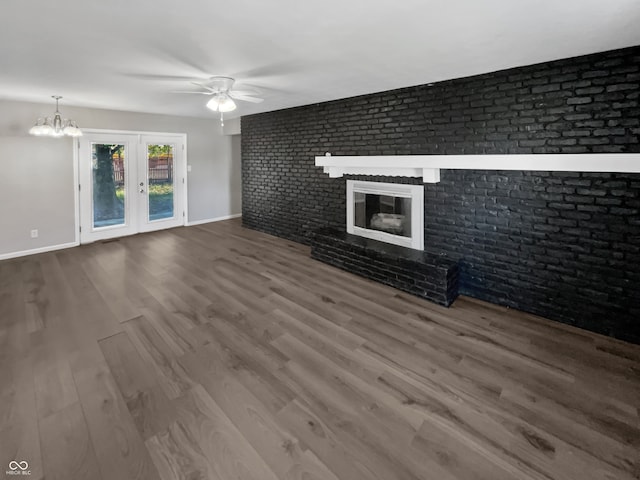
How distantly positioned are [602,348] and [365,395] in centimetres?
211

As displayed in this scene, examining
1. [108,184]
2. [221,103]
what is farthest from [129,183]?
[221,103]

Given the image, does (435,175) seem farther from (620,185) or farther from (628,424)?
(628,424)

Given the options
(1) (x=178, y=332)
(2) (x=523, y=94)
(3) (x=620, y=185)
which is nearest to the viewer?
(3) (x=620, y=185)

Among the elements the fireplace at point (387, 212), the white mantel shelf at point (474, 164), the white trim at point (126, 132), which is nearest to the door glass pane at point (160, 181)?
the white trim at point (126, 132)

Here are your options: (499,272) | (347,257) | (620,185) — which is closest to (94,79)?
(347,257)

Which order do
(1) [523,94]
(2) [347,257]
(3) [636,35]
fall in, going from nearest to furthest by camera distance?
(3) [636,35], (1) [523,94], (2) [347,257]

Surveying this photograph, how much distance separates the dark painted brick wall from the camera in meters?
2.65

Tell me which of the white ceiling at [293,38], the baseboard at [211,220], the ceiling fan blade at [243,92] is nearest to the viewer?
the white ceiling at [293,38]

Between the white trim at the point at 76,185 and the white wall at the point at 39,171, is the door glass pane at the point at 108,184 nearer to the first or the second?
the white trim at the point at 76,185

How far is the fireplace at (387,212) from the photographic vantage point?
3.96 m

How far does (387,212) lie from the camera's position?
4.33 m

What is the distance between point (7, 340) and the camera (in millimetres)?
2684

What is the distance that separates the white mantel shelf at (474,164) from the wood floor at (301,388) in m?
1.43

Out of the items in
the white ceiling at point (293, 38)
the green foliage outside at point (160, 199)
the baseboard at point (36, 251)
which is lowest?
the baseboard at point (36, 251)
